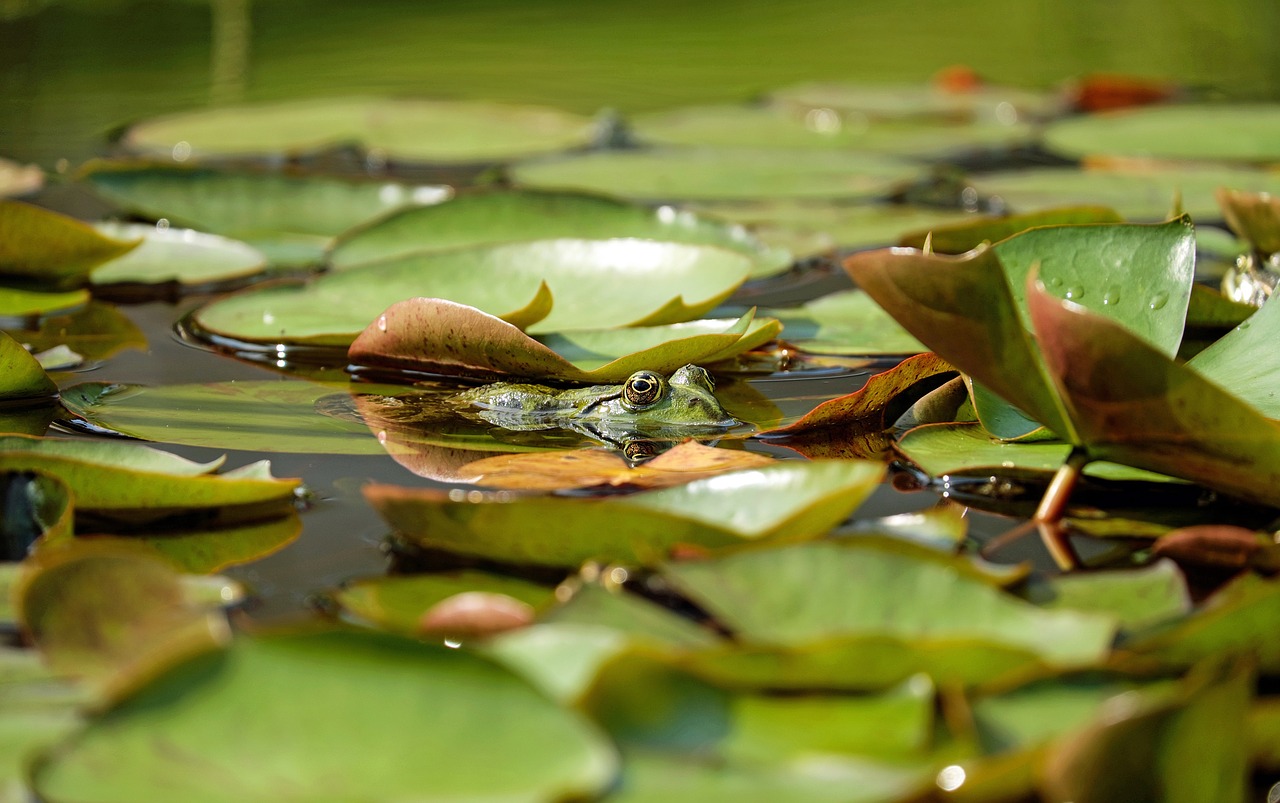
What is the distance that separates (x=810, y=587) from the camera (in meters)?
1.24

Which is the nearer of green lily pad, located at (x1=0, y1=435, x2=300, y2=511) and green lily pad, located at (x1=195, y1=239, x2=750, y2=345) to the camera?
green lily pad, located at (x1=0, y1=435, x2=300, y2=511)

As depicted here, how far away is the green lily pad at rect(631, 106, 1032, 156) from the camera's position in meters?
5.14

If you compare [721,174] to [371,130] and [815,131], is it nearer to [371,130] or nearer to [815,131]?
[815,131]

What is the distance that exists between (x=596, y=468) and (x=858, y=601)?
2.34 feet

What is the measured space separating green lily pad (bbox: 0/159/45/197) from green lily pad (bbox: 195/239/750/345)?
1612 mm

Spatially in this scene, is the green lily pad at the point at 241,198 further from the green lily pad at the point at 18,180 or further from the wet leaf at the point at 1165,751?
the wet leaf at the point at 1165,751

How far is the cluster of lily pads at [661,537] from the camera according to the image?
1052mm

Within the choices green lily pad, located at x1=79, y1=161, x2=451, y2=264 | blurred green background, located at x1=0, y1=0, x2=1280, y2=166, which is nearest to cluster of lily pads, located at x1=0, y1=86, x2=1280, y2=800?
green lily pad, located at x1=79, y1=161, x2=451, y2=264

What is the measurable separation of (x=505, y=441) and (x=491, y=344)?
22cm

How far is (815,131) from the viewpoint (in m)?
5.51

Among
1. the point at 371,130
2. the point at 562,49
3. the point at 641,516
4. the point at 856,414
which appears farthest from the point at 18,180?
the point at 562,49

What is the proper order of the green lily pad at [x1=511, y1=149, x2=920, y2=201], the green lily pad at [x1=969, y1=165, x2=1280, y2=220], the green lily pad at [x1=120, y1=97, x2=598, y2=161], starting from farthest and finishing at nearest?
the green lily pad at [x1=120, y1=97, x2=598, y2=161] → the green lily pad at [x1=511, y1=149, x2=920, y2=201] → the green lily pad at [x1=969, y1=165, x2=1280, y2=220]

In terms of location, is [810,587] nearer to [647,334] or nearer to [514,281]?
[647,334]

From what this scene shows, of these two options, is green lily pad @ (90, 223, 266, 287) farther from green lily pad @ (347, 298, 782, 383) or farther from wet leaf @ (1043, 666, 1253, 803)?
wet leaf @ (1043, 666, 1253, 803)
